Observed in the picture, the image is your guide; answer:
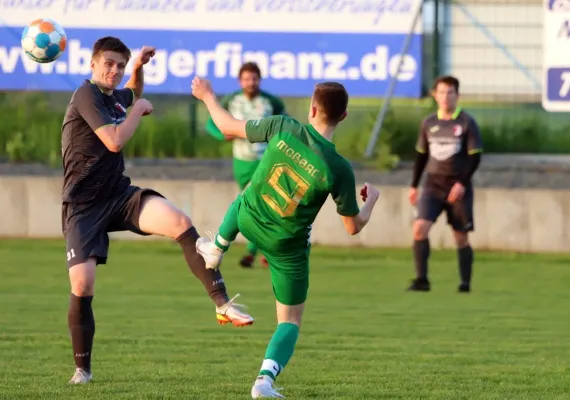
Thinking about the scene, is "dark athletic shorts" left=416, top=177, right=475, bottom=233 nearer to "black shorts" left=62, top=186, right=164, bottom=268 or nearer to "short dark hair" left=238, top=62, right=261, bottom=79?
"short dark hair" left=238, top=62, right=261, bottom=79

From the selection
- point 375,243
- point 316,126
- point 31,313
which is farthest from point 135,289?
point 316,126

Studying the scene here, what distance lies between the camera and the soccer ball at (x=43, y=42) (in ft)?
31.4

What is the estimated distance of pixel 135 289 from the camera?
15.0 meters

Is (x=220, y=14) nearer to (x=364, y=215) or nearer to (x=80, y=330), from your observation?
(x=80, y=330)

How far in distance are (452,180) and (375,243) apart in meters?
3.59

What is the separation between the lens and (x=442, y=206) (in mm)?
15367

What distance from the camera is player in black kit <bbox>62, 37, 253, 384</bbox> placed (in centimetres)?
895

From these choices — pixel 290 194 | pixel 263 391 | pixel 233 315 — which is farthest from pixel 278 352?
pixel 290 194

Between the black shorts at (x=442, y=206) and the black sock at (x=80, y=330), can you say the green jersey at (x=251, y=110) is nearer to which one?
the black shorts at (x=442, y=206)

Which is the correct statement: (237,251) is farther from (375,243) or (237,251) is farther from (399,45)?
(399,45)

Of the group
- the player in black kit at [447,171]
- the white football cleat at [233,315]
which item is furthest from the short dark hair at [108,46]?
the player in black kit at [447,171]

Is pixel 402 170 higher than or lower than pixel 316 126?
lower

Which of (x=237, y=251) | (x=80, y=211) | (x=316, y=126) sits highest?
(x=316, y=126)

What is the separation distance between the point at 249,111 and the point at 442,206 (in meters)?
2.87
